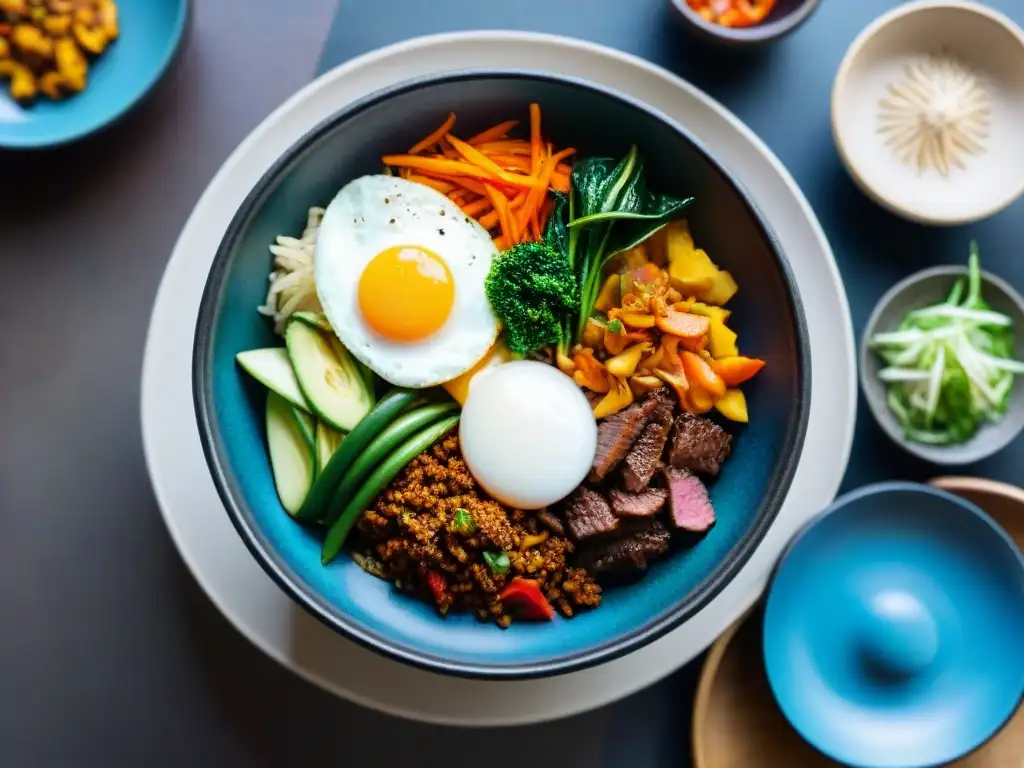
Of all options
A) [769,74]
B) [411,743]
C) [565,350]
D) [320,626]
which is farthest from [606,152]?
[411,743]

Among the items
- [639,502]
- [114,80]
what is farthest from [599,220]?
[114,80]

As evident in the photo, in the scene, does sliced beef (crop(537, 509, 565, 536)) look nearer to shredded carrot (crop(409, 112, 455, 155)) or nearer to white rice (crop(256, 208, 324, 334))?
white rice (crop(256, 208, 324, 334))

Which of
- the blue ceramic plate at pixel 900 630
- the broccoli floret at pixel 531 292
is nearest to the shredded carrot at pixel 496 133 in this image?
the broccoli floret at pixel 531 292

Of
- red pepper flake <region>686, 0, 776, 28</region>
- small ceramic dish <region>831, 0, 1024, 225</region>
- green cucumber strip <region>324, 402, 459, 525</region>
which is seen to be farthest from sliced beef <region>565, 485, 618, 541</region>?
red pepper flake <region>686, 0, 776, 28</region>

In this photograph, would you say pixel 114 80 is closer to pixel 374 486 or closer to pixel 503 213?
pixel 503 213

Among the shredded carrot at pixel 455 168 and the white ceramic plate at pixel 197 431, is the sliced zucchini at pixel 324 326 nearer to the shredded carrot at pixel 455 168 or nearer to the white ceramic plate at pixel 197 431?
the white ceramic plate at pixel 197 431
